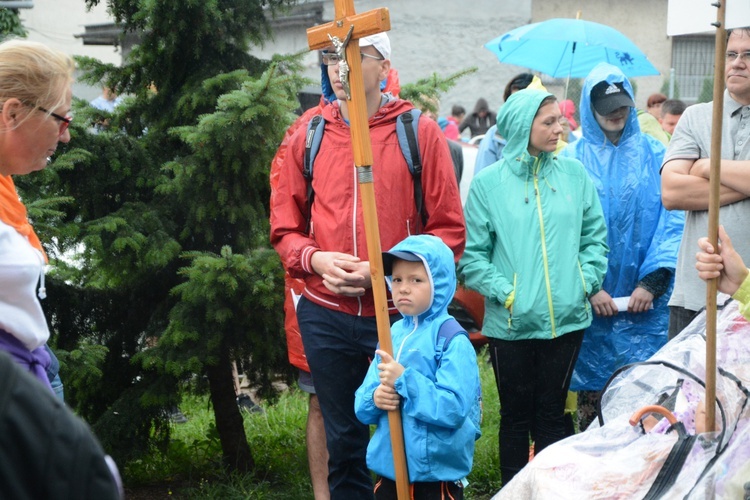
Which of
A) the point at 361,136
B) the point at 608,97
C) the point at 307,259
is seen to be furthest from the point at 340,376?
the point at 608,97

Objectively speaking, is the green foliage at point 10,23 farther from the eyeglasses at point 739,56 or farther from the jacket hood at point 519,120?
the eyeglasses at point 739,56

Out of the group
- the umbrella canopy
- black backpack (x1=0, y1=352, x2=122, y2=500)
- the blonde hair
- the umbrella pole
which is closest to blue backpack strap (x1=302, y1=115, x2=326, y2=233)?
the blonde hair

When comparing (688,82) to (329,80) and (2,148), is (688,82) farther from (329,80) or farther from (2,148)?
(2,148)

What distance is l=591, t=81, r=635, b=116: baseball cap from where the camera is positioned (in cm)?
525

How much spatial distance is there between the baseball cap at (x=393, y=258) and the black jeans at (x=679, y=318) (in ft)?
4.43

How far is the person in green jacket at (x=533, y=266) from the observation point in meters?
4.63

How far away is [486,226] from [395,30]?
16.3m

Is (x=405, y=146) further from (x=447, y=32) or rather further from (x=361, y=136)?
(x=447, y=32)

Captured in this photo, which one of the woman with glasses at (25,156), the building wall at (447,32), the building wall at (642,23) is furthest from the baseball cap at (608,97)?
the building wall at (642,23)

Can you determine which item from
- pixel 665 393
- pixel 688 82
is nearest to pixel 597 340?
pixel 665 393

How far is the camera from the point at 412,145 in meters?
4.06

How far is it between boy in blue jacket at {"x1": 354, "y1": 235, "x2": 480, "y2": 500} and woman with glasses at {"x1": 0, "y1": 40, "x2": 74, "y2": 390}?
4.15 feet

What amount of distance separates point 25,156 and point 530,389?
2703mm

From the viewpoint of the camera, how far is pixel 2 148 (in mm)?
2910
